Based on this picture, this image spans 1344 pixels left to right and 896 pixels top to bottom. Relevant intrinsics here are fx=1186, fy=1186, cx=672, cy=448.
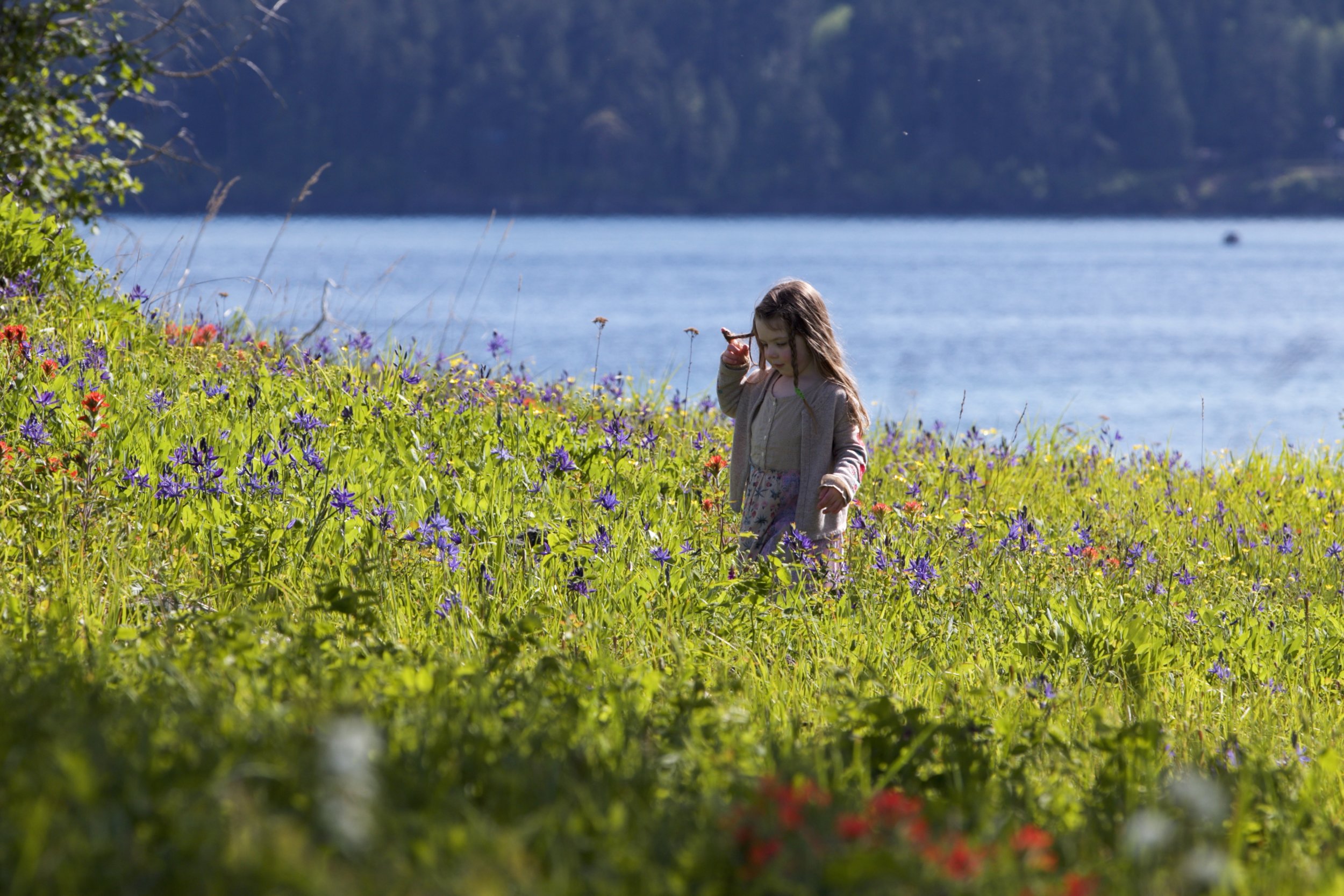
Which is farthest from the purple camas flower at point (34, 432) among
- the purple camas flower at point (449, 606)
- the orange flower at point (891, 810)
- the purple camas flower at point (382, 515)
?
the orange flower at point (891, 810)

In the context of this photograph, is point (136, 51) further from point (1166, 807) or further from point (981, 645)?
point (1166, 807)

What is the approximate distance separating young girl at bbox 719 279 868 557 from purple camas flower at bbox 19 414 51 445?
2.43 m

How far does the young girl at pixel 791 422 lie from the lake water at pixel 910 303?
2.80m

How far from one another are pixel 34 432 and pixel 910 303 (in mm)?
37136

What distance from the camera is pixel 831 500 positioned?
434 centimetres

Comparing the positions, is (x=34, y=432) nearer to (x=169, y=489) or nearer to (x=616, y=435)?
(x=169, y=489)

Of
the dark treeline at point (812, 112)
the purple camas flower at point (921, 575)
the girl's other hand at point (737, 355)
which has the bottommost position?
the purple camas flower at point (921, 575)

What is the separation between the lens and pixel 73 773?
1.47 m

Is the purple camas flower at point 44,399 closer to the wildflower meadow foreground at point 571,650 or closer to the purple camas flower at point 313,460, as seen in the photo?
the wildflower meadow foreground at point 571,650

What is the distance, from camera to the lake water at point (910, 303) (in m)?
14.2

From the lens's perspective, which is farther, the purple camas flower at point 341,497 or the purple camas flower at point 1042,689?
the purple camas flower at point 341,497

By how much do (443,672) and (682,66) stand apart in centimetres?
9549

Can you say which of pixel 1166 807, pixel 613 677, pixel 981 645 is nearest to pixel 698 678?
pixel 613 677

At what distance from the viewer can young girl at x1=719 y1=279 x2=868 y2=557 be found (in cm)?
452
